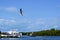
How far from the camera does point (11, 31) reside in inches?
7781

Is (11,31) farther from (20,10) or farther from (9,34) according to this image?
(20,10)

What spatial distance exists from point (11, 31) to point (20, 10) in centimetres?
16483

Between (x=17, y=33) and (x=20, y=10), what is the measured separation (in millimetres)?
155919

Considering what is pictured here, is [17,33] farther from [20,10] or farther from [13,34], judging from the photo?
[20,10]

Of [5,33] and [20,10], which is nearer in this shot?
[20,10]

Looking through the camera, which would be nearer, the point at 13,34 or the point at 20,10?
the point at 20,10

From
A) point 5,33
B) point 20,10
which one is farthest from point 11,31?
point 20,10

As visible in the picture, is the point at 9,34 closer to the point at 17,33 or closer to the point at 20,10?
the point at 17,33

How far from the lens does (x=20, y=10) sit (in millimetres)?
33875

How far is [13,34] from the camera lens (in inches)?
7352

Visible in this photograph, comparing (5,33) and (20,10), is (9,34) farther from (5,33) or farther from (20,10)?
(20,10)

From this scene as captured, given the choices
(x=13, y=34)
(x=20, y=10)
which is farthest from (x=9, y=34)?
(x=20, y=10)

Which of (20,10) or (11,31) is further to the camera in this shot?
(11,31)

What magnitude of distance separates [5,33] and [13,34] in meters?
11.6
